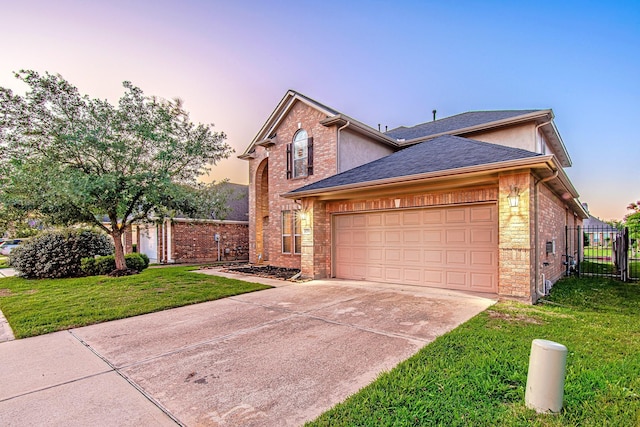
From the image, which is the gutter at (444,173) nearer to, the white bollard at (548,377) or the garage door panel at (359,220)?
the garage door panel at (359,220)

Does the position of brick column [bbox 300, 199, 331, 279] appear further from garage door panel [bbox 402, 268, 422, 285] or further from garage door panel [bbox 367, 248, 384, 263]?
garage door panel [bbox 402, 268, 422, 285]

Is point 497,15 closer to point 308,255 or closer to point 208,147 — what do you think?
point 308,255

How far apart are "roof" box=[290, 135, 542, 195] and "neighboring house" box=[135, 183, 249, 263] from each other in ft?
27.9

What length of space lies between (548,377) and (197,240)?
1779 cm

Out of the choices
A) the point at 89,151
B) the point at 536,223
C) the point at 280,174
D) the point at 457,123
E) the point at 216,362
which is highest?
the point at 457,123

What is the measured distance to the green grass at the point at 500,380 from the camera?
2.55 meters

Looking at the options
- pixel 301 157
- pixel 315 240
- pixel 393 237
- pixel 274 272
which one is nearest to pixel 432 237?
pixel 393 237

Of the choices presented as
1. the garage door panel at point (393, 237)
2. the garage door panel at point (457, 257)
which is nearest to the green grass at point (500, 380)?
the garage door panel at point (457, 257)

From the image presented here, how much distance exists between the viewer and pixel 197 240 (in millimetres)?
17953

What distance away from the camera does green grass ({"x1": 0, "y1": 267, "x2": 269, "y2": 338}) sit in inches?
227

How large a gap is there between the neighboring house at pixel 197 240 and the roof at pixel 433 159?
851 cm

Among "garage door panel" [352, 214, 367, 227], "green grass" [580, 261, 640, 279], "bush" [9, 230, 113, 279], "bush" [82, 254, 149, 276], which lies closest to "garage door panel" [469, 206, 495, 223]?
"garage door panel" [352, 214, 367, 227]

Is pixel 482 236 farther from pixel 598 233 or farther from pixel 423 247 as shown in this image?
pixel 598 233

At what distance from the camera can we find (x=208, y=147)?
11.9 meters
